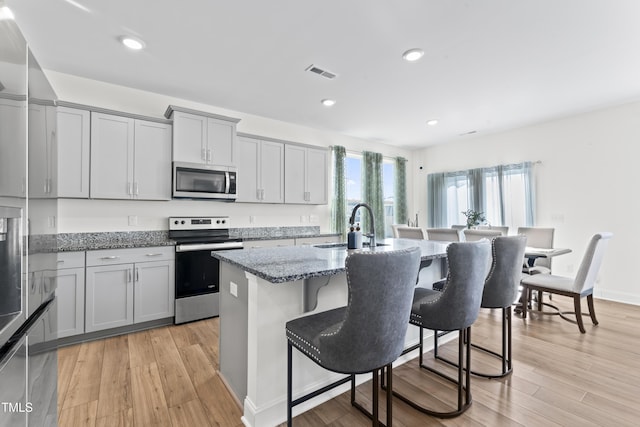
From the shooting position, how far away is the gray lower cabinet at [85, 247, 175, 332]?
280 cm

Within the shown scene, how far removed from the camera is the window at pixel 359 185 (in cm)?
565

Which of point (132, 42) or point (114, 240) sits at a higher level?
point (132, 42)

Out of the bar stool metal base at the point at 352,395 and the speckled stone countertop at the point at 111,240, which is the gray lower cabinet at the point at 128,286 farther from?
the bar stool metal base at the point at 352,395

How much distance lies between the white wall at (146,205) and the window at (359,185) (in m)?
1.04

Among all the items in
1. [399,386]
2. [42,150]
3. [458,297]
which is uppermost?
[42,150]

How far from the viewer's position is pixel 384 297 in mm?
1223

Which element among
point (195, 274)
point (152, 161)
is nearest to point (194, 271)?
point (195, 274)

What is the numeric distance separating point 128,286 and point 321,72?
9.99 ft

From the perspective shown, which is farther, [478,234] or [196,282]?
[478,234]

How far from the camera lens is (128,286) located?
117 inches

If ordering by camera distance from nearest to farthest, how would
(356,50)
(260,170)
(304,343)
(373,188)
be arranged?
(304,343) < (356,50) < (260,170) < (373,188)

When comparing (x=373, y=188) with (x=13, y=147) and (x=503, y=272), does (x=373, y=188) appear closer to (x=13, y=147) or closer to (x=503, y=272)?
(x=503, y=272)

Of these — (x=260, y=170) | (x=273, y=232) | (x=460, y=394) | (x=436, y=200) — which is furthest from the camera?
(x=436, y=200)

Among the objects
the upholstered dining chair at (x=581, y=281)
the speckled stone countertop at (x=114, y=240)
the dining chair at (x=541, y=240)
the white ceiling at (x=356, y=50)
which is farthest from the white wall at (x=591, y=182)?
the speckled stone countertop at (x=114, y=240)
